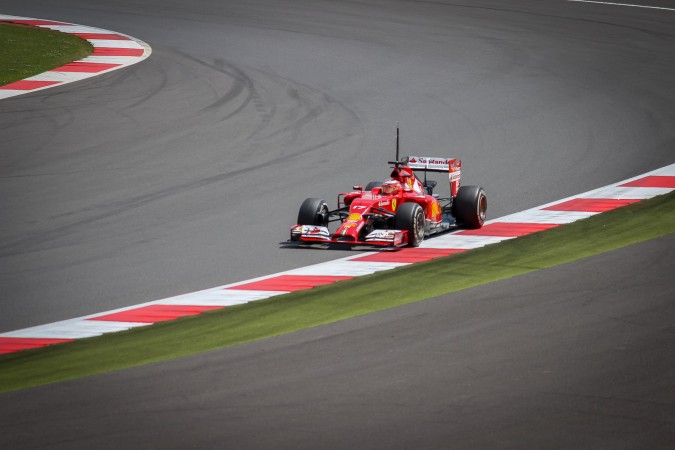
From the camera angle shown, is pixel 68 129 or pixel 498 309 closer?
pixel 498 309

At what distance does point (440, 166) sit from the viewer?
1521cm

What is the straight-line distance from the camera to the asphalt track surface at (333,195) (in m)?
8.43

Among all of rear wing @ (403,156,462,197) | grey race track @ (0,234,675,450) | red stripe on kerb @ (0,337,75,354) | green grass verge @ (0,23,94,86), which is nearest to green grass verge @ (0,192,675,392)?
red stripe on kerb @ (0,337,75,354)

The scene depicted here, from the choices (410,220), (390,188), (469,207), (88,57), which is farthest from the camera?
(88,57)

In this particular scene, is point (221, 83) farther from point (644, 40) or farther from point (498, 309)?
point (498, 309)

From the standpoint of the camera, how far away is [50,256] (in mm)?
13391

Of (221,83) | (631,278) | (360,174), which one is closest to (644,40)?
(221,83)

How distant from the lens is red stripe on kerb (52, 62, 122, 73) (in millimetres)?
22969

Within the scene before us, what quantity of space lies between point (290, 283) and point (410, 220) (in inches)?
77.2

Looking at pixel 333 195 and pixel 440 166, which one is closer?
pixel 440 166

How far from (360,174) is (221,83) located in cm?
590

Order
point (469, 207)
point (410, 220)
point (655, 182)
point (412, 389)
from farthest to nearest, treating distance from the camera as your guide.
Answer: point (655, 182) → point (469, 207) → point (410, 220) → point (412, 389)

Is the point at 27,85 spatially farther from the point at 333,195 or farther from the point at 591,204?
the point at 591,204

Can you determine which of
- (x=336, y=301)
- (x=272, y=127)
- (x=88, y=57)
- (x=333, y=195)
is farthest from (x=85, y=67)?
(x=336, y=301)
